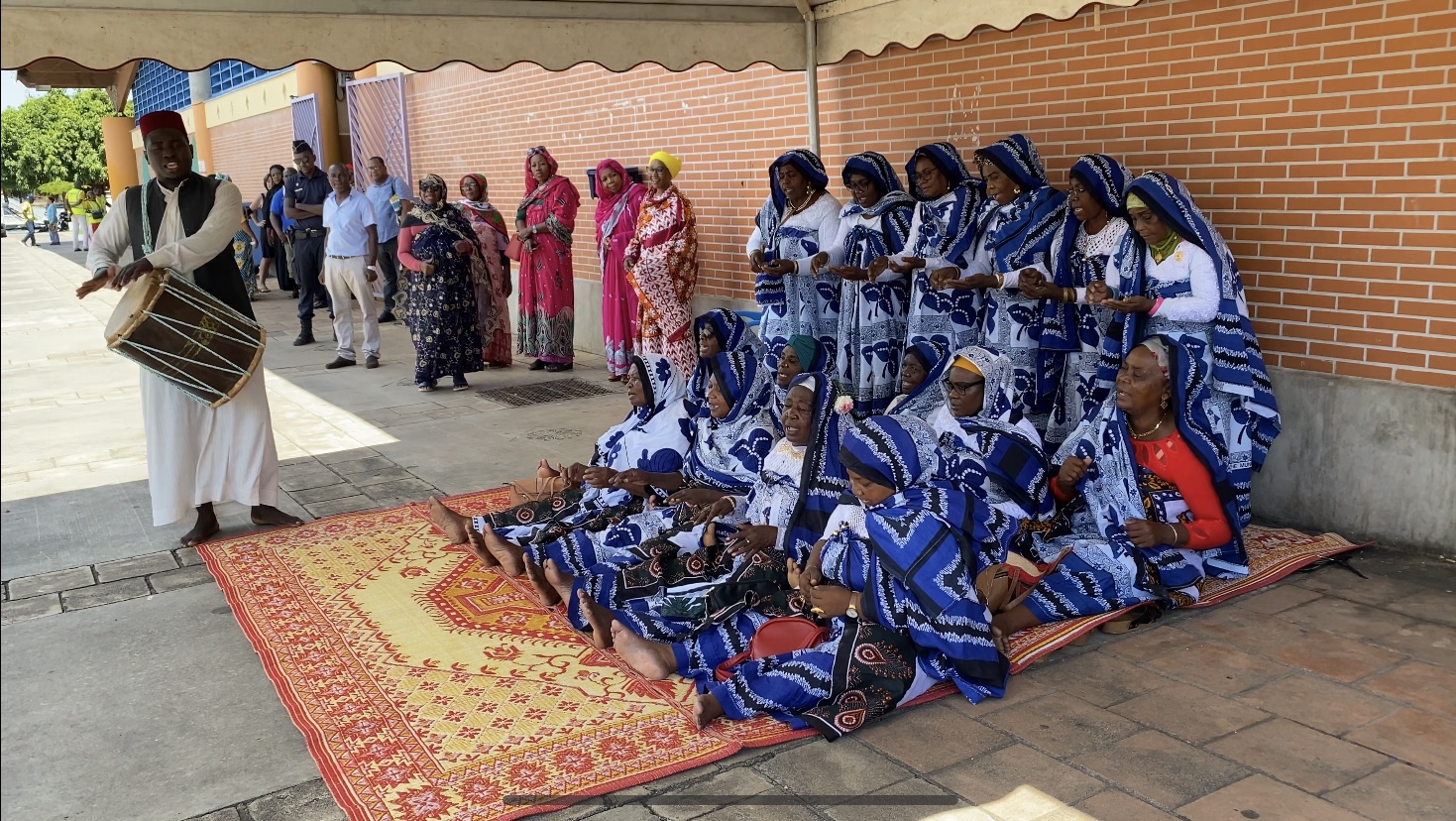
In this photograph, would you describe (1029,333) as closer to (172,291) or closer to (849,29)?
(849,29)

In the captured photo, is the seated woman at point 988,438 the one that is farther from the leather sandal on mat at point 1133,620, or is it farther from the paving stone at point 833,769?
the paving stone at point 833,769

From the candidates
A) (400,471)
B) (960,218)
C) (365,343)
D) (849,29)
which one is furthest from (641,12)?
(365,343)

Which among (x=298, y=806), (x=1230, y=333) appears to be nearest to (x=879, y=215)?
(x=1230, y=333)

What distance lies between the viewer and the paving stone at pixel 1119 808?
2.92 meters

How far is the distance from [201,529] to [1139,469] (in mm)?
4318

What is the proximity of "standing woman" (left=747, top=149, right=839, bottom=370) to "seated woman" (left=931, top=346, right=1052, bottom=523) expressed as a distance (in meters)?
2.45

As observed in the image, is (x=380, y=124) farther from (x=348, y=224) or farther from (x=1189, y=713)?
(x=1189, y=713)

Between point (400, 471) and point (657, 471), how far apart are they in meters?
2.33

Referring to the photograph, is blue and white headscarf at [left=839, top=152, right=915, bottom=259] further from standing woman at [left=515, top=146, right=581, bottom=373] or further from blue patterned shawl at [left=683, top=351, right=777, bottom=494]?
standing woman at [left=515, top=146, right=581, bottom=373]

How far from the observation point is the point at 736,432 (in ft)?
16.0

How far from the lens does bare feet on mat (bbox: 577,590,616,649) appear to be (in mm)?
4059

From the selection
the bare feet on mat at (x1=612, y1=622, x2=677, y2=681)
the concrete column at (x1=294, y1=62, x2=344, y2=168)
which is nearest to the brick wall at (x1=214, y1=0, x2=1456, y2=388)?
the bare feet on mat at (x1=612, y1=622, x2=677, y2=681)

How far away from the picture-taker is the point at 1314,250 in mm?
5027

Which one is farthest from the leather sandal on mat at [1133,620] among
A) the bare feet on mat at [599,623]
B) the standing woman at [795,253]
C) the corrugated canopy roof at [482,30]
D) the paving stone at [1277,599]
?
the standing woman at [795,253]
